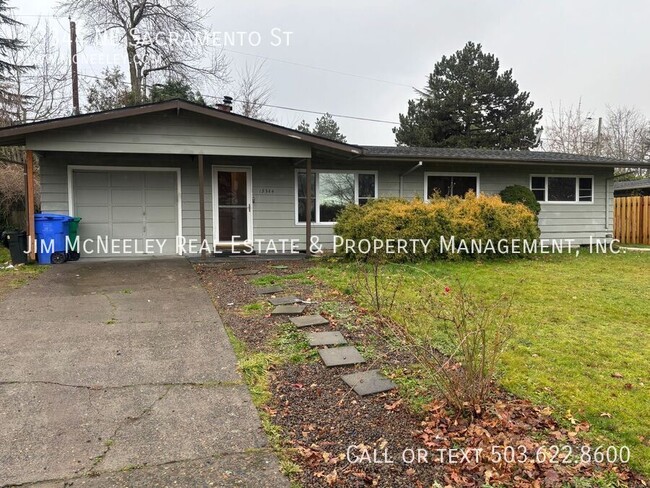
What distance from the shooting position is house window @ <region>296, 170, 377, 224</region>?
1140cm

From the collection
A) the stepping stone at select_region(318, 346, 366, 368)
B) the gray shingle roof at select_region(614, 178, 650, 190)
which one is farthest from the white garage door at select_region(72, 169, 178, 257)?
the gray shingle roof at select_region(614, 178, 650, 190)

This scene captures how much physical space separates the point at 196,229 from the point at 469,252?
6.42m

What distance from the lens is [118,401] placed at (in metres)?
3.10

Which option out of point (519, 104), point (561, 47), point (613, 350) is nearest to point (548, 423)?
point (613, 350)

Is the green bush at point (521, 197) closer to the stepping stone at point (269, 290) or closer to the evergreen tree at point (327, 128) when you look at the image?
the stepping stone at point (269, 290)

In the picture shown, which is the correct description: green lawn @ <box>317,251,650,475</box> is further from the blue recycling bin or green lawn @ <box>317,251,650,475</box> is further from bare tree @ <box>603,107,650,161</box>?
bare tree @ <box>603,107,650,161</box>

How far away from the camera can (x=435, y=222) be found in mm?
9516

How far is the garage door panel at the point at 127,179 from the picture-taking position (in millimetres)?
10164

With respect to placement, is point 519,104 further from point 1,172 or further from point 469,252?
point 1,172

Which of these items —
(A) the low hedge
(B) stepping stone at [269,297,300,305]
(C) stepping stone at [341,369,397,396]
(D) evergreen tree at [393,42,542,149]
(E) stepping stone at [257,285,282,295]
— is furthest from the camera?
(D) evergreen tree at [393,42,542,149]

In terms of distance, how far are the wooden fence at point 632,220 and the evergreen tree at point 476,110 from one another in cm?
983

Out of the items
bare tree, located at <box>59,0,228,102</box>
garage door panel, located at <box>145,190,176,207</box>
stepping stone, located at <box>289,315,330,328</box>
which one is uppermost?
bare tree, located at <box>59,0,228,102</box>

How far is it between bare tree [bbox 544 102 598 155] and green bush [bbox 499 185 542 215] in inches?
862

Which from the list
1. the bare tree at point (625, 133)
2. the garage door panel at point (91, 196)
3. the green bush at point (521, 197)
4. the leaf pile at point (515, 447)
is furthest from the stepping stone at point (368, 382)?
the bare tree at point (625, 133)
